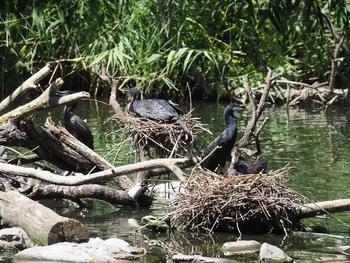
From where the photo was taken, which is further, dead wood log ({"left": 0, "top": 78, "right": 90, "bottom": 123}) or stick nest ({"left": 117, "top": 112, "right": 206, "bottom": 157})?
stick nest ({"left": 117, "top": 112, "right": 206, "bottom": 157})

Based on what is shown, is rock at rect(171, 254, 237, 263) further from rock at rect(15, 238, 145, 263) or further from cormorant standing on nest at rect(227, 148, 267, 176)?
cormorant standing on nest at rect(227, 148, 267, 176)

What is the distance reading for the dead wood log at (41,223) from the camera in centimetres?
761

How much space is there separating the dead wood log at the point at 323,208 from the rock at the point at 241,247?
2.84 ft

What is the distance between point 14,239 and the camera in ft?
25.2

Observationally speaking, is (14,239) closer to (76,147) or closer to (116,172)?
(116,172)

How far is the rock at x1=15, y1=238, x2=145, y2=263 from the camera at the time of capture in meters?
6.98

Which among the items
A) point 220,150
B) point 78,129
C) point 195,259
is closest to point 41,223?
point 195,259

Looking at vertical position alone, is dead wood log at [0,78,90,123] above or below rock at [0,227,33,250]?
above

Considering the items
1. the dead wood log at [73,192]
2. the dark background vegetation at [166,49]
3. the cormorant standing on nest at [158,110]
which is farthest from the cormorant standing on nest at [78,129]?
the dark background vegetation at [166,49]

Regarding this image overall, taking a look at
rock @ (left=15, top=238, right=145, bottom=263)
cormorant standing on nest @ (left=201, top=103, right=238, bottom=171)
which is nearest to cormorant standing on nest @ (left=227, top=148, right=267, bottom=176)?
cormorant standing on nest @ (left=201, top=103, right=238, bottom=171)

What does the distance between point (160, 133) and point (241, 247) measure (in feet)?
6.40

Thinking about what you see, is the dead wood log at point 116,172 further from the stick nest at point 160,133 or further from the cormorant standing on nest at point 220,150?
the cormorant standing on nest at point 220,150

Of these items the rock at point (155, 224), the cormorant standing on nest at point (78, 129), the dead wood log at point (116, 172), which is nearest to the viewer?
the dead wood log at point (116, 172)

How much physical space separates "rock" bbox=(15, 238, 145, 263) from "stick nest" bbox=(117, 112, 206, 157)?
1758 millimetres
